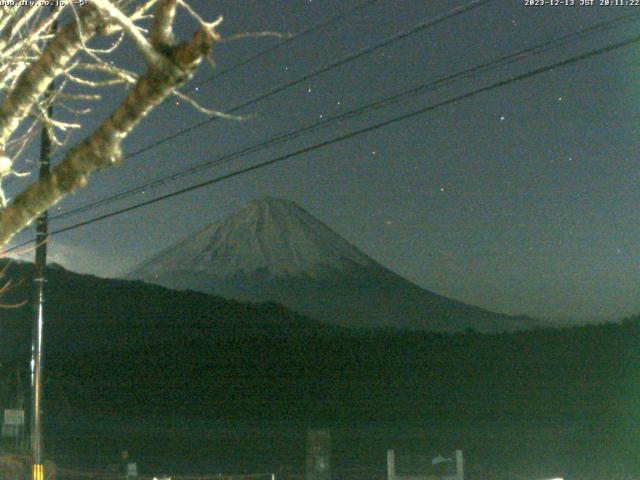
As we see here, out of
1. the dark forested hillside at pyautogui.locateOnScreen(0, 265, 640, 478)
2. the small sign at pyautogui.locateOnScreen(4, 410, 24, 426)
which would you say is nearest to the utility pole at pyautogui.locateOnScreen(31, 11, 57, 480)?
the small sign at pyautogui.locateOnScreen(4, 410, 24, 426)

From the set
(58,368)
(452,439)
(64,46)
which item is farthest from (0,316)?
(64,46)

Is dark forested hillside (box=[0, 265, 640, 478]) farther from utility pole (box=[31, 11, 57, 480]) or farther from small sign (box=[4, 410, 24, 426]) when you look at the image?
utility pole (box=[31, 11, 57, 480])

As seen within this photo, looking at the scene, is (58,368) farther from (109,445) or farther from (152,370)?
(109,445)

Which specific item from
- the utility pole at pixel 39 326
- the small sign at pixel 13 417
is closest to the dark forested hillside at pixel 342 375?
the small sign at pixel 13 417

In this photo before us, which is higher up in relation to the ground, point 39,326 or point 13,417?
point 39,326

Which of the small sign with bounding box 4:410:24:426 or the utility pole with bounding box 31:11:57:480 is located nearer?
the utility pole with bounding box 31:11:57:480

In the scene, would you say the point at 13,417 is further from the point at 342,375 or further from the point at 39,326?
the point at 342,375

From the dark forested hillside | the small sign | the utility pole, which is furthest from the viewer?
the dark forested hillside

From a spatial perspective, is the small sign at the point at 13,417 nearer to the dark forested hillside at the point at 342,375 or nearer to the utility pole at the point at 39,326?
the utility pole at the point at 39,326

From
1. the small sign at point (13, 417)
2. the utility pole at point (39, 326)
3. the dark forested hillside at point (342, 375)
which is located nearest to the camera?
the utility pole at point (39, 326)

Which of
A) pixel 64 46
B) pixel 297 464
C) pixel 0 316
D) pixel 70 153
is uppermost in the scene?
pixel 0 316

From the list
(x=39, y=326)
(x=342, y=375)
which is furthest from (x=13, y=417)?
(x=342, y=375)
